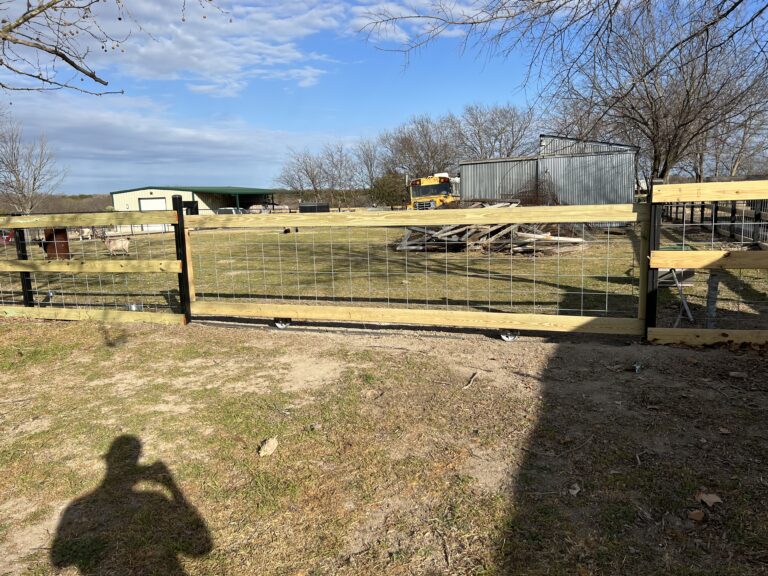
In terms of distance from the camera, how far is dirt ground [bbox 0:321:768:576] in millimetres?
2406

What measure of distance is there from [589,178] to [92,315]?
23772mm

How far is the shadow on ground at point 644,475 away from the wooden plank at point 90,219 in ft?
15.8

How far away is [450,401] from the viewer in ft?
13.2

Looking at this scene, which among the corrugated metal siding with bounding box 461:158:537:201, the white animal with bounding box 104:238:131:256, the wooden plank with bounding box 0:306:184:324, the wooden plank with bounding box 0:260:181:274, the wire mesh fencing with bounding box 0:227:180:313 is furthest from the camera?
the corrugated metal siding with bounding box 461:158:537:201

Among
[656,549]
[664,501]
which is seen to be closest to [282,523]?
[656,549]

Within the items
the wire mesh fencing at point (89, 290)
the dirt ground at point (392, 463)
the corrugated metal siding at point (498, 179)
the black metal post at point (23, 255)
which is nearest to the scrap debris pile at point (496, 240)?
the wire mesh fencing at point (89, 290)

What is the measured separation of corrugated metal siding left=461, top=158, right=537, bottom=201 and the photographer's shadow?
24709 mm

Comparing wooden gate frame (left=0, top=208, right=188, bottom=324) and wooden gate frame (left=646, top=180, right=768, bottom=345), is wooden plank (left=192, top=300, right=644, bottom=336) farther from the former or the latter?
wooden gate frame (left=0, top=208, right=188, bottom=324)

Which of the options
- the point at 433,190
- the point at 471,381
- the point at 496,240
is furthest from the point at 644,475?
the point at 433,190

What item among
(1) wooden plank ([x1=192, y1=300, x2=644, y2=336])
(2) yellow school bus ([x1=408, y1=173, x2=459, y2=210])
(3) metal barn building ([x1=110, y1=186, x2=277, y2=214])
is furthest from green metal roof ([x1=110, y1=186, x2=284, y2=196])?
(1) wooden plank ([x1=192, y1=300, x2=644, y2=336])

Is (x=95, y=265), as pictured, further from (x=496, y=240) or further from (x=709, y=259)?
(x=496, y=240)

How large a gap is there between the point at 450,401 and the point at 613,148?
80.6 ft

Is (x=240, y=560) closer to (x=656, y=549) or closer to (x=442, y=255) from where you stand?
(x=656, y=549)

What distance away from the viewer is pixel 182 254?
6547mm
